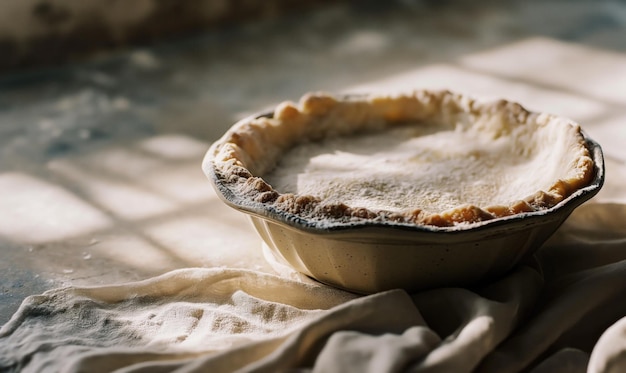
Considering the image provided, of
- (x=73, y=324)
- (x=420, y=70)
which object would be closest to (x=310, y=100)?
(x=73, y=324)

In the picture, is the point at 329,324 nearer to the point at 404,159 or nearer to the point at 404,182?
the point at 404,182

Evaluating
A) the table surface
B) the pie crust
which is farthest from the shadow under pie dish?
the table surface

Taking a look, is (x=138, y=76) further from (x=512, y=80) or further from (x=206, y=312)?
(x=206, y=312)

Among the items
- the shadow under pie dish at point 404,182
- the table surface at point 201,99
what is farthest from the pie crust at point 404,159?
the table surface at point 201,99

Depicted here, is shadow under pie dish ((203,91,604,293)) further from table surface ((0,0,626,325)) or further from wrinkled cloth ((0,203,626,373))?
table surface ((0,0,626,325))

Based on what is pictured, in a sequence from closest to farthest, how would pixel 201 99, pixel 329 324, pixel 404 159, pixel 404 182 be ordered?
pixel 329 324 < pixel 404 182 < pixel 404 159 < pixel 201 99

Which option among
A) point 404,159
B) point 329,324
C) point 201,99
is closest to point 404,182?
point 404,159

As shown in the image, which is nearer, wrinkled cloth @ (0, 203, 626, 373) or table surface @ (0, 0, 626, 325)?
wrinkled cloth @ (0, 203, 626, 373)
